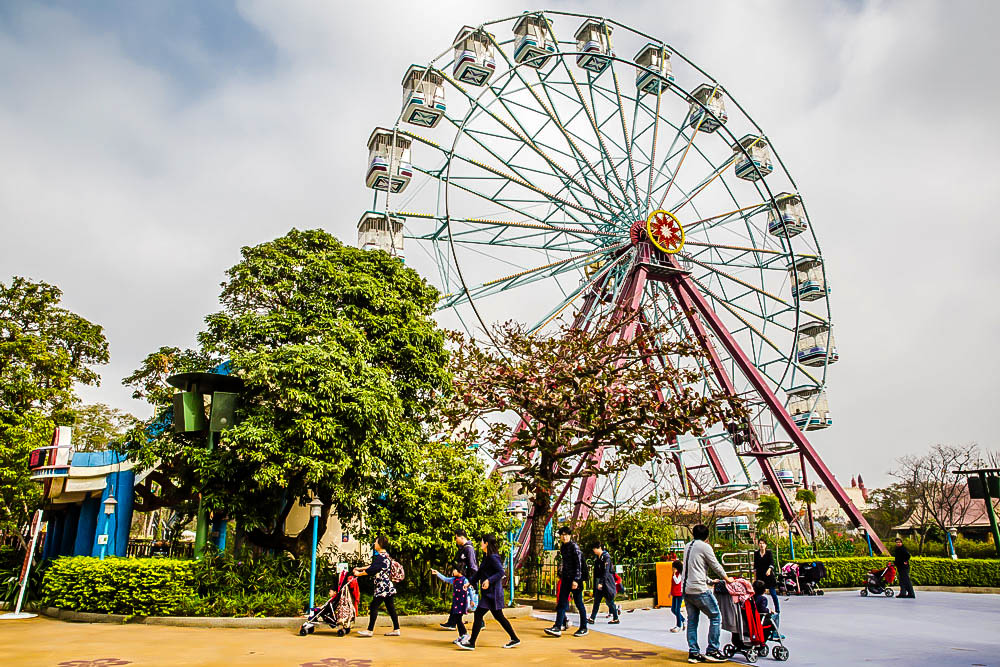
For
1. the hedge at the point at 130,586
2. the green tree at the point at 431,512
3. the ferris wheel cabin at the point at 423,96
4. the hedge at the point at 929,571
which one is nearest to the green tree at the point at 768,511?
the hedge at the point at 929,571

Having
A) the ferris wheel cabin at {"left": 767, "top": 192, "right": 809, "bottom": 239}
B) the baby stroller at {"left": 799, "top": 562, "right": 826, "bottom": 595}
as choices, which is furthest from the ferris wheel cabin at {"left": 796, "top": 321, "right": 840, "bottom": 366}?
the baby stroller at {"left": 799, "top": 562, "right": 826, "bottom": 595}

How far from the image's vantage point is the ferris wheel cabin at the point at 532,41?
22594 mm

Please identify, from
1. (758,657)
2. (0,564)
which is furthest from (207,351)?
(758,657)

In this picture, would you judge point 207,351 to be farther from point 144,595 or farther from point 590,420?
point 590,420

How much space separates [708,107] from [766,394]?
10.7m

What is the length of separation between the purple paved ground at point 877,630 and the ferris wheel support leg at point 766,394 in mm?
8342

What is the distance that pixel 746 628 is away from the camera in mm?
7805

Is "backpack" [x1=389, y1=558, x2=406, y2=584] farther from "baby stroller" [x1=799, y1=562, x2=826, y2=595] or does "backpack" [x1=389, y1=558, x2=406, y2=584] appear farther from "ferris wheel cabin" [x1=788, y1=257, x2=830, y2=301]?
"ferris wheel cabin" [x1=788, y1=257, x2=830, y2=301]

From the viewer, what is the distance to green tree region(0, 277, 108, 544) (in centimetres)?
1872

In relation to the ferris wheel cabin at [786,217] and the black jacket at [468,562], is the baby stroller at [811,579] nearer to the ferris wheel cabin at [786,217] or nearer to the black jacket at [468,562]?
the black jacket at [468,562]

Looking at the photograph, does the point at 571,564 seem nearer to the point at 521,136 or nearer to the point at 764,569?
the point at 764,569

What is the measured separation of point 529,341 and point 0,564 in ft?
49.4

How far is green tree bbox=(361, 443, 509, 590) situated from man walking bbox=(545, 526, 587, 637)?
351cm

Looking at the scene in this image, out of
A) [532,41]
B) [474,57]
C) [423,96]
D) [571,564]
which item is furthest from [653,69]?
[571,564]
